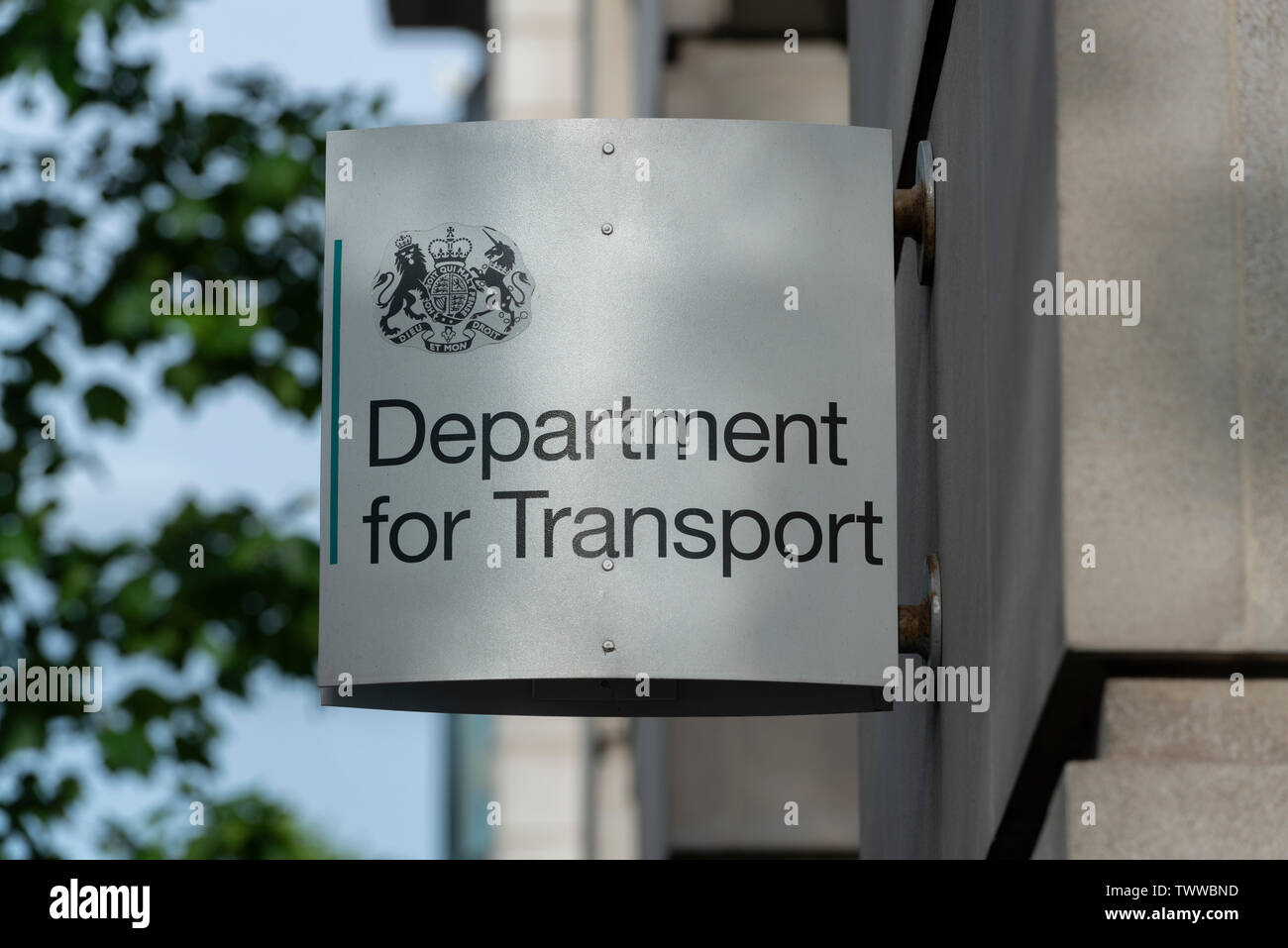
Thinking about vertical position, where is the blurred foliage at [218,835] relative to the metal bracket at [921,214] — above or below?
below

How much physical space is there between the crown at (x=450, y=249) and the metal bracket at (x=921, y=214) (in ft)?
4.24

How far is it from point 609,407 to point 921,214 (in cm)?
127

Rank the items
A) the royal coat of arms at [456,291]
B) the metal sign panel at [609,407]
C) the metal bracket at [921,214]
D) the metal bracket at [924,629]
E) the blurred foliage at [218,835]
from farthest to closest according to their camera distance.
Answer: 1. the blurred foliage at [218,835]
2. the metal bracket at [921,214]
3. the metal bracket at [924,629]
4. the royal coat of arms at [456,291]
5. the metal sign panel at [609,407]

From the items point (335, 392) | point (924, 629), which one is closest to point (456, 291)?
point (335, 392)

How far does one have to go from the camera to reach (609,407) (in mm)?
3844

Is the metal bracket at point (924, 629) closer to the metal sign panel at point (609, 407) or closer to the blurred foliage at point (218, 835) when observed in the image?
the metal sign panel at point (609, 407)

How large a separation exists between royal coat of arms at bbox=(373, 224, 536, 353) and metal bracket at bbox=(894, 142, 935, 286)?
123cm

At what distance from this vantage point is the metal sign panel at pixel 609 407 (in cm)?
377

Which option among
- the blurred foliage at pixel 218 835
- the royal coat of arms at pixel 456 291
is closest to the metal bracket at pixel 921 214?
the royal coat of arms at pixel 456 291

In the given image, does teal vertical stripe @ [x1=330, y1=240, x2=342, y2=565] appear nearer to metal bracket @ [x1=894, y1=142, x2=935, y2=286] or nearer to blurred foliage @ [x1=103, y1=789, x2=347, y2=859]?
metal bracket @ [x1=894, y1=142, x2=935, y2=286]

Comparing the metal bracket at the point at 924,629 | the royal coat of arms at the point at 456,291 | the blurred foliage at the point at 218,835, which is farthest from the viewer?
the blurred foliage at the point at 218,835

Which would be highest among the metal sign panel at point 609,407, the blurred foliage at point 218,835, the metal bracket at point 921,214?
the metal bracket at point 921,214

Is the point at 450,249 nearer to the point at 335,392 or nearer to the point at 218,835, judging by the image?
the point at 335,392
